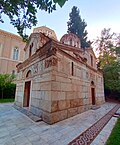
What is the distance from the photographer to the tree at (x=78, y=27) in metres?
22.0

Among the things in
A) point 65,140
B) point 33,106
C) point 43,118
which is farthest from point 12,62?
point 65,140

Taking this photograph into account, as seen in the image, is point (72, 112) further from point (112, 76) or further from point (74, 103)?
→ point (112, 76)

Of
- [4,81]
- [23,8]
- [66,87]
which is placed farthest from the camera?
[4,81]

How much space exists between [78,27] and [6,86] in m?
17.9

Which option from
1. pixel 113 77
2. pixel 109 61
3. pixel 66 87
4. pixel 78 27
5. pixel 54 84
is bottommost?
pixel 66 87

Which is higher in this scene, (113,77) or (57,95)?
(113,77)

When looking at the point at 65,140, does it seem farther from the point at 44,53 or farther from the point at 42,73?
the point at 44,53

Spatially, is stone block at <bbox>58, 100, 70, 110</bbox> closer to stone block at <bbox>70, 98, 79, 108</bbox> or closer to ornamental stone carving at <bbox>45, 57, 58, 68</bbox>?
stone block at <bbox>70, 98, 79, 108</bbox>

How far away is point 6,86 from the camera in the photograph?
14.9m

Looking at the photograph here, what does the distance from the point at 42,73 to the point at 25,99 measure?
140 inches

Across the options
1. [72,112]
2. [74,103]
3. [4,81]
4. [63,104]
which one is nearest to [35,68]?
[63,104]

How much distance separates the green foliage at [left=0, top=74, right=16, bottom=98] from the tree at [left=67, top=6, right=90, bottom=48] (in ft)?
49.9

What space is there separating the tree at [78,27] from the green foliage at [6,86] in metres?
15.2

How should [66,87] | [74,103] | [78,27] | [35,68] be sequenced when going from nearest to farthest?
[66,87], [74,103], [35,68], [78,27]
